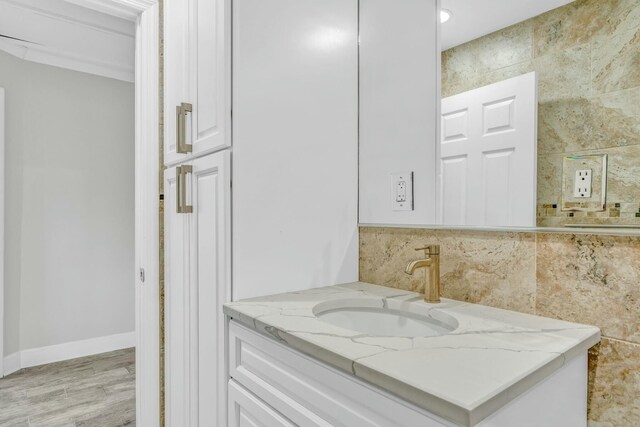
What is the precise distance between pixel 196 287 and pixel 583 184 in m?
1.15

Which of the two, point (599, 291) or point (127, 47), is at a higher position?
point (127, 47)

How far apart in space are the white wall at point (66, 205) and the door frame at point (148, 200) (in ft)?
5.51

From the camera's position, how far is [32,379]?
254 cm

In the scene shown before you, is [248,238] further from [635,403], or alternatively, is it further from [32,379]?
[32,379]

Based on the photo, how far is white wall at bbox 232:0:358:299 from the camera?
1128 mm

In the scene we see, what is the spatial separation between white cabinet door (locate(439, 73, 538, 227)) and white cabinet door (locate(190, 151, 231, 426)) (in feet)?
2.15

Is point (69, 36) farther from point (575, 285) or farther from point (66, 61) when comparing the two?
point (575, 285)

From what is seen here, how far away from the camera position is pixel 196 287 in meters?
1.30

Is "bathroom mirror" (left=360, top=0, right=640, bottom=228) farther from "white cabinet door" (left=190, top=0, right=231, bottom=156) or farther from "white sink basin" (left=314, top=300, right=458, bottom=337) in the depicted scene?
"white cabinet door" (left=190, top=0, right=231, bottom=156)

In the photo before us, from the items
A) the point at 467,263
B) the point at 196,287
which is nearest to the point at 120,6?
the point at 196,287

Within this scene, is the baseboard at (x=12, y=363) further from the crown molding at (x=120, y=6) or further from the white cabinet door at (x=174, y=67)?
the crown molding at (x=120, y=6)

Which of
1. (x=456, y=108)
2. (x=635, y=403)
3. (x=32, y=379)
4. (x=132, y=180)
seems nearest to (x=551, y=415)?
(x=635, y=403)

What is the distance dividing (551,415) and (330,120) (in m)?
1.01

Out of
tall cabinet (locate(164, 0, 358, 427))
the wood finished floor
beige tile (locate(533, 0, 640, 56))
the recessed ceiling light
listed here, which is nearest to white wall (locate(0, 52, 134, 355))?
the wood finished floor
